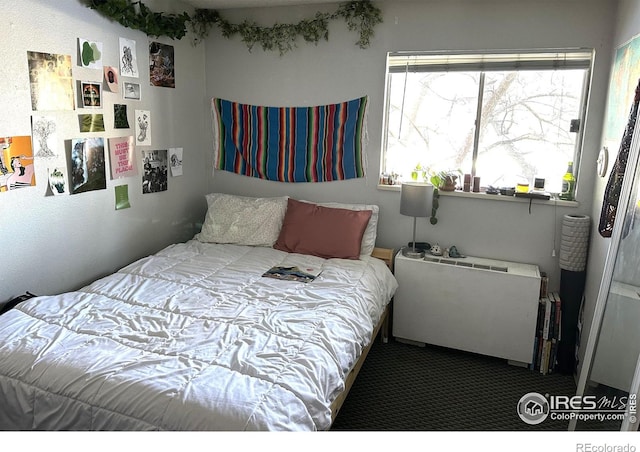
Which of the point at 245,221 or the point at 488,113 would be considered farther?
the point at 245,221

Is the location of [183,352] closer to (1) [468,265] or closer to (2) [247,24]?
(1) [468,265]

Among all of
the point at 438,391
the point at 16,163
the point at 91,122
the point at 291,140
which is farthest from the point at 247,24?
the point at 438,391

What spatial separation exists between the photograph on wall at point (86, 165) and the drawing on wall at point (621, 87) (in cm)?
282

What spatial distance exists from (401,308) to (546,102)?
1.65 m

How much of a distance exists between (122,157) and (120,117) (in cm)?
25

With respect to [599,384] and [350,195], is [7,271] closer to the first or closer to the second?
[350,195]

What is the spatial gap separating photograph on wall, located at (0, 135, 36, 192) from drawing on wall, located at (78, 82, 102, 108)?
1.37 feet

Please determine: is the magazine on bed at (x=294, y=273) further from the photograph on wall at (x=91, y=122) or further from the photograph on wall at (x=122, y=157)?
the photograph on wall at (x=91, y=122)

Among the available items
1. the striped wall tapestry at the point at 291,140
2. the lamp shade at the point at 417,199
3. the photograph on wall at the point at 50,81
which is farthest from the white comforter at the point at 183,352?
the striped wall tapestry at the point at 291,140

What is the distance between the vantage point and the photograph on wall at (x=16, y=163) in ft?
7.24

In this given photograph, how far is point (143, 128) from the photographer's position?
3105 mm

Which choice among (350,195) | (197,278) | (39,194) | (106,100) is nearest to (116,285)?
(197,278)

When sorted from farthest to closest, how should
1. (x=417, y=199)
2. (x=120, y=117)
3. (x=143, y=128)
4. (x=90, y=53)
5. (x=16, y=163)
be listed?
(x=143, y=128) < (x=417, y=199) < (x=120, y=117) < (x=90, y=53) < (x=16, y=163)

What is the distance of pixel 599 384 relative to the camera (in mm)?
1947
